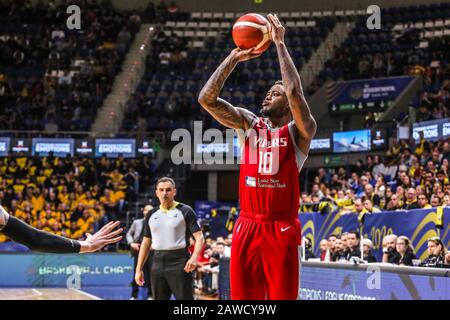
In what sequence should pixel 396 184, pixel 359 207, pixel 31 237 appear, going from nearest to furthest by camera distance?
pixel 31 237
pixel 359 207
pixel 396 184

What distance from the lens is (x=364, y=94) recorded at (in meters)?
28.3

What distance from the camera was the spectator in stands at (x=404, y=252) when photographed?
11.1m

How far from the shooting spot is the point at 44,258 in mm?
21531

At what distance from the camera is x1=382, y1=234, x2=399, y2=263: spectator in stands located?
11719mm

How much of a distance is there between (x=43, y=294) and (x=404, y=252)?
978 centimetres

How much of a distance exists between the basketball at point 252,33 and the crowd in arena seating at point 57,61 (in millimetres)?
23067

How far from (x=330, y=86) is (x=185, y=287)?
21335 millimetres

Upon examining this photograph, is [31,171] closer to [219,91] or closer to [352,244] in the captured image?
[352,244]

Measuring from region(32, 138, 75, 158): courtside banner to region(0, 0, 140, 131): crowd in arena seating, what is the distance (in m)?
1.41

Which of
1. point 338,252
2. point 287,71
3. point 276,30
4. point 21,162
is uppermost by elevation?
point 276,30

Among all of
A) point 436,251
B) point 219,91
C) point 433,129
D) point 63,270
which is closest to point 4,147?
point 63,270

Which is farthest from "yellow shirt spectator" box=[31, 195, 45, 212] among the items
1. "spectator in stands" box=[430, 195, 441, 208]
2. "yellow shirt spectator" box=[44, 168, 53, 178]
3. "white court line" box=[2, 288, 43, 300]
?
"spectator in stands" box=[430, 195, 441, 208]

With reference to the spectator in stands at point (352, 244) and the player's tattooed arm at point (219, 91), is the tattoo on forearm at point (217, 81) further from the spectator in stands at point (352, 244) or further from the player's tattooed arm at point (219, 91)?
the spectator in stands at point (352, 244)

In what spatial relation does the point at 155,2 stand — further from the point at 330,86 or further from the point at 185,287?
the point at 185,287
